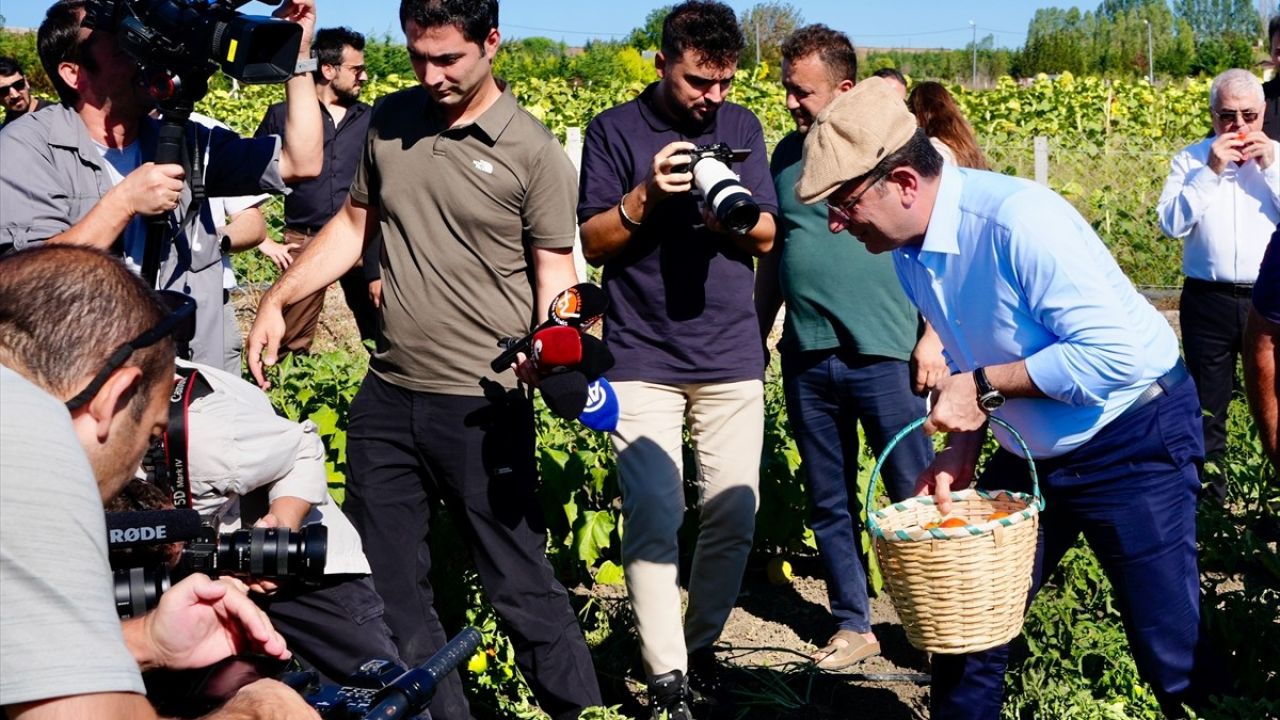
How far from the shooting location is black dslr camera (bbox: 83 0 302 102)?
3.87 m

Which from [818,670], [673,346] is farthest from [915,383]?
[818,670]

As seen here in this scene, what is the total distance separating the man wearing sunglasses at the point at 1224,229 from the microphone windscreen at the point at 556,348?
342 cm

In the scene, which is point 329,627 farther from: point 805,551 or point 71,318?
point 805,551

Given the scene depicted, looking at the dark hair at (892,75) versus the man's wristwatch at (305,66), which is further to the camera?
the dark hair at (892,75)

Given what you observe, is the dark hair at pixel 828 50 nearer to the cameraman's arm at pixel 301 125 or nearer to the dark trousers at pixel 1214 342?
the cameraman's arm at pixel 301 125

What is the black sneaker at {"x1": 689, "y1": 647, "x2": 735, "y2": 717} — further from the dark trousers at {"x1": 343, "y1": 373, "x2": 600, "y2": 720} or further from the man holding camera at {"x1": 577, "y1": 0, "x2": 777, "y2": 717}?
the dark trousers at {"x1": 343, "y1": 373, "x2": 600, "y2": 720}

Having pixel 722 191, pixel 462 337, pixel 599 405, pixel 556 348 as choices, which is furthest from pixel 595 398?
pixel 722 191

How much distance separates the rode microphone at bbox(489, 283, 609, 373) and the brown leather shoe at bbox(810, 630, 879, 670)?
65.9 inches

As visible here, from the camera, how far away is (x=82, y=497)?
176 cm

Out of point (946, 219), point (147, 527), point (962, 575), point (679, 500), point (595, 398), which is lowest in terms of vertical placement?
point (679, 500)

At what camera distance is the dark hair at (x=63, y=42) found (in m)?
4.09

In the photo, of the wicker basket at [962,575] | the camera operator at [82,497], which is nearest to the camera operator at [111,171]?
the camera operator at [82,497]

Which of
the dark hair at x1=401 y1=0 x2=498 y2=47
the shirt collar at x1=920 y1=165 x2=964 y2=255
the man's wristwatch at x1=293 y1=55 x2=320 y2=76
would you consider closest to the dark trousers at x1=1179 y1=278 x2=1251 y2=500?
the shirt collar at x1=920 y1=165 x2=964 y2=255

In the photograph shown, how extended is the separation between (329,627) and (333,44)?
4.72 m
